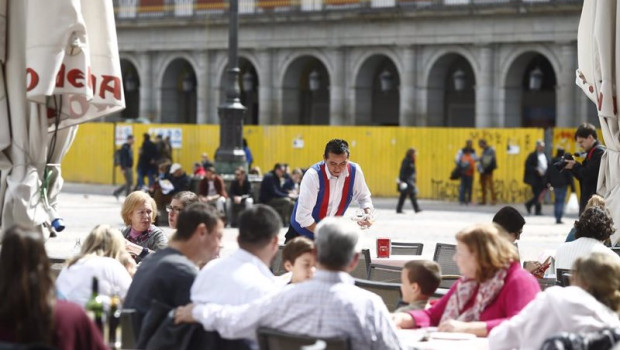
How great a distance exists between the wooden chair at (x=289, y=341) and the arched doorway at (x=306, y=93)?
1842 inches

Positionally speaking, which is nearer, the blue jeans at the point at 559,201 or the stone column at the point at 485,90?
the blue jeans at the point at 559,201

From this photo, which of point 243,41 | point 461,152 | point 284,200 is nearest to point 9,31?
point 284,200

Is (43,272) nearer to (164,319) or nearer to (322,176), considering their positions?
(164,319)

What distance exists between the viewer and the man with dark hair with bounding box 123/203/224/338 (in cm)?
817

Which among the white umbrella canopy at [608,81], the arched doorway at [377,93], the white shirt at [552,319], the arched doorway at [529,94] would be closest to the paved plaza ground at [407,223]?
the arched doorway at [529,94]

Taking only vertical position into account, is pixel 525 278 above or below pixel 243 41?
below

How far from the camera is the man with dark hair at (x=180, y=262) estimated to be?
26.8ft

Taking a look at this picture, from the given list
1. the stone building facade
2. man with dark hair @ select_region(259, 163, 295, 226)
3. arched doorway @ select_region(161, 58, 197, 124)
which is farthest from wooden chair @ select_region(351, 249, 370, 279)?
arched doorway @ select_region(161, 58, 197, 124)

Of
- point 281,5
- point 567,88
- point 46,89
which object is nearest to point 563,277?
point 46,89

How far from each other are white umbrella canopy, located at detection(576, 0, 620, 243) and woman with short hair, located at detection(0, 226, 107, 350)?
279 inches

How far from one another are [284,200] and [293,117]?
997 inches

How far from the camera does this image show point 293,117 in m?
55.5

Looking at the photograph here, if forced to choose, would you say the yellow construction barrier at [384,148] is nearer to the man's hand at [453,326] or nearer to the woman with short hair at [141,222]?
the woman with short hair at [141,222]

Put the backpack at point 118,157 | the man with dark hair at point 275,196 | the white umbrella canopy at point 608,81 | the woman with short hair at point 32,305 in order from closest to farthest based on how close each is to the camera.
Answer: the woman with short hair at point 32,305
the white umbrella canopy at point 608,81
the man with dark hair at point 275,196
the backpack at point 118,157
